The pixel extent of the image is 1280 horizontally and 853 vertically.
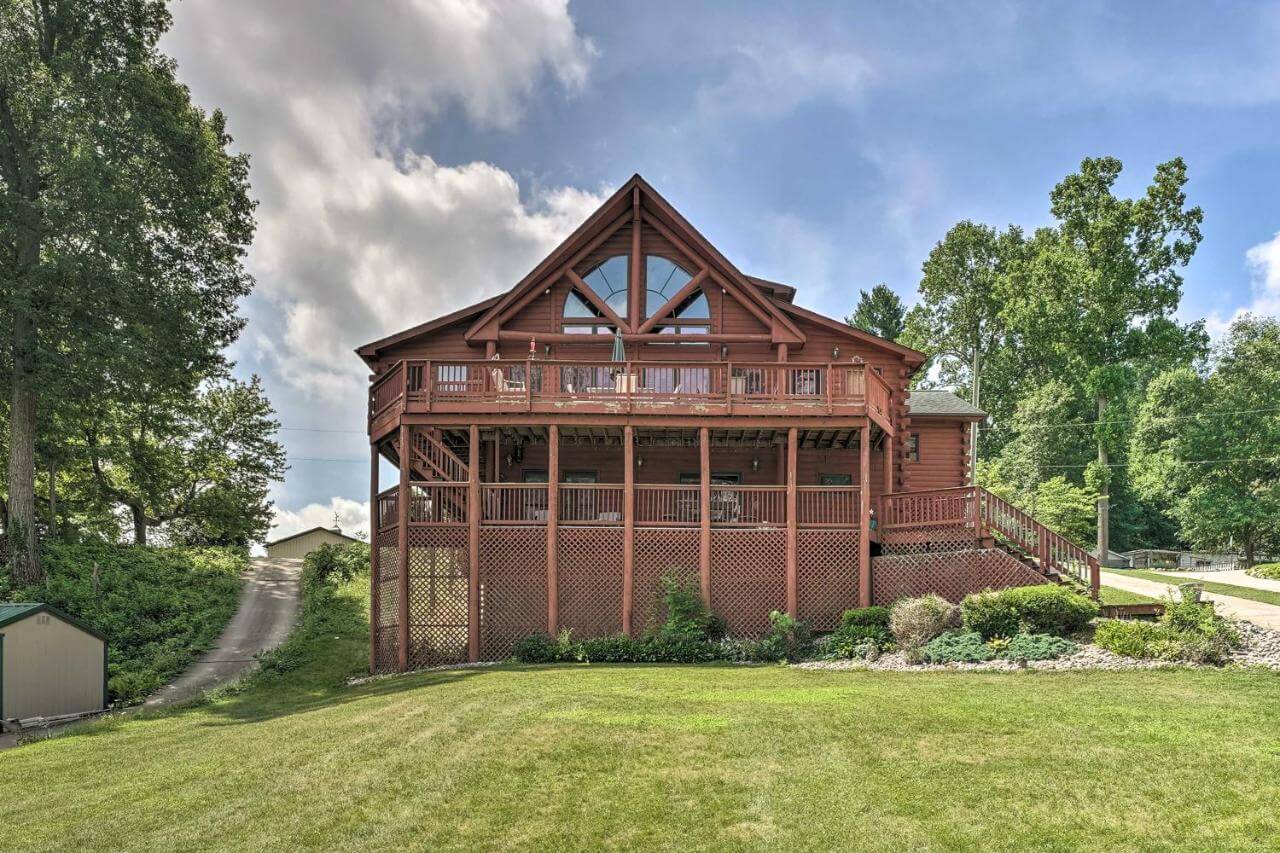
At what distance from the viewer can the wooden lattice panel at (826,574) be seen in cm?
1748

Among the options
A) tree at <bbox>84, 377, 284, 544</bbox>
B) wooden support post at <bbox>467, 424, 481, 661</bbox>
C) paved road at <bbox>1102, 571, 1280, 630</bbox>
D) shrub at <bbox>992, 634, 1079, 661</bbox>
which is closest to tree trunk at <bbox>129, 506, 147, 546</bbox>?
tree at <bbox>84, 377, 284, 544</bbox>

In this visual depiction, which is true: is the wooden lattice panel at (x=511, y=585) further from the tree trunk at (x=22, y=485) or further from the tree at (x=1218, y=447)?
the tree at (x=1218, y=447)

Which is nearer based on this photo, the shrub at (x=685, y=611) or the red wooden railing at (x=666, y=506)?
the shrub at (x=685, y=611)

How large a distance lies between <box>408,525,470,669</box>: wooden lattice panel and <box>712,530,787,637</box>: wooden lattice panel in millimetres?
5362

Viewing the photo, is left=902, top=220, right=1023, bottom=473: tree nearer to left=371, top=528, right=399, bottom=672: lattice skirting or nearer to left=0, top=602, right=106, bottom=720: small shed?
left=371, top=528, right=399, bottom=672: lattice skirting

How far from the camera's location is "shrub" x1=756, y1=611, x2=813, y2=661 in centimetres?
1583

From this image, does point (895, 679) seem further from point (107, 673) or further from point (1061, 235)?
point (1061, 235)

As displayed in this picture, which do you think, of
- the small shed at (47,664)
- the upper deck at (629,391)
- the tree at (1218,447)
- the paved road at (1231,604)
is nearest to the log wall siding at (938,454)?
the paved road at (1231,604)

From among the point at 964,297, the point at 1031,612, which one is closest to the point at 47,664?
the point at 1031,612

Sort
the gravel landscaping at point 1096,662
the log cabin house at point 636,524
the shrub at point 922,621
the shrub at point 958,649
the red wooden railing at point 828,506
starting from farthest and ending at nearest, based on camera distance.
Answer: the red wooden railing at point 828,506 < the log cabin house at point 636,524 < the shrub at point 922,621 < the shrub at point 958,649 < the gravel landscaping at point 1096,662

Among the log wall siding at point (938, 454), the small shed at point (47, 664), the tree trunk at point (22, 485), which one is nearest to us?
the small shed at point (47, 664)

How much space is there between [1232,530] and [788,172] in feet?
117

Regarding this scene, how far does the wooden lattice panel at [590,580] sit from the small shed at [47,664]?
32.2 feet

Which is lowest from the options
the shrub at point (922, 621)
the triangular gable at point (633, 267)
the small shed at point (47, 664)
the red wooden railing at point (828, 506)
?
the small shed at point (47, 664)
